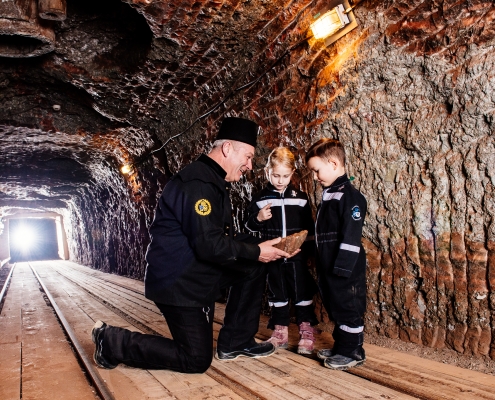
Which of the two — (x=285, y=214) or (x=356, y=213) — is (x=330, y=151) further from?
(x=285, y=214)

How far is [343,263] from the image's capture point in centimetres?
237

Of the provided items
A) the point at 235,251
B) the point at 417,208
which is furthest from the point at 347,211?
the point at 235,251

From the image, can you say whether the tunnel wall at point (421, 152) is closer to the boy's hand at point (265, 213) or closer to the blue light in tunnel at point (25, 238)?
the boy's hand at point (265, 213)

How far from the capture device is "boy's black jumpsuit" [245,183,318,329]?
116 inches

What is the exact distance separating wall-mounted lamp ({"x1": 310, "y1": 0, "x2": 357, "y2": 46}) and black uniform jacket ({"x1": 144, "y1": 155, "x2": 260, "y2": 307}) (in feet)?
4.49

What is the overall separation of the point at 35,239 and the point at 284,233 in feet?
101

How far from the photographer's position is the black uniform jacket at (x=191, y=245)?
2367 mm

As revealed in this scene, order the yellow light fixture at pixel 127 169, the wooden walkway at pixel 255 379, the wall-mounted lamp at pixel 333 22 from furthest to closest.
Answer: the yellow light fixture at pixel 127 169 < the wall-mounted lamp at pixel 333 22 < the wooden walkway at pixel 255 379

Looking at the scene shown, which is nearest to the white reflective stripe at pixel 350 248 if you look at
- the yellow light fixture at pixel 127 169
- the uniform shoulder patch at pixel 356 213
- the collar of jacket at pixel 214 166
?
the uniform shoulder patch at pixel 356 213

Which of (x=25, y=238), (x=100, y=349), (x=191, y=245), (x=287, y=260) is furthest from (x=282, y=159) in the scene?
(x=25, y=238)

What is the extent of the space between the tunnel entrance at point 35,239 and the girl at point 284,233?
28.0m

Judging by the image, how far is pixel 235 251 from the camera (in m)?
2.40

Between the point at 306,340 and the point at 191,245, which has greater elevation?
the point at 191,245

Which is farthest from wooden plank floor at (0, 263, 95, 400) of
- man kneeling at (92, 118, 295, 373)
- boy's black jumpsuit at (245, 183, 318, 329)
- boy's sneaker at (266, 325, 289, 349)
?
boy's black jumpsuit at (245, 183, 318, 329)
